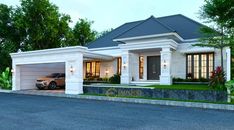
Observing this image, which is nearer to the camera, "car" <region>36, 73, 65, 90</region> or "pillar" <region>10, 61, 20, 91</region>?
"car" <region>36, 73, 65, 90</region>

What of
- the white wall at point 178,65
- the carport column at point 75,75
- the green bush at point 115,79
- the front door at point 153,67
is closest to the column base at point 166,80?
the white wall at point 178,65

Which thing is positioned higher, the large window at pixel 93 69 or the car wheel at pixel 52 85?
the large window at pixel 93 69

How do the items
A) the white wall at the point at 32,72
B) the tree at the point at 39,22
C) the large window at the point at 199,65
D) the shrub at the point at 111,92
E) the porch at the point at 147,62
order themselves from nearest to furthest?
the shrub at the point at 111,92 < the porch at the point at 147,62 < the large window at the point at 199,65 < the white wall at the point at 32,72 < the tree at the point at 39,22

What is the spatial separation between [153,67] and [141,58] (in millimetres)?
1420

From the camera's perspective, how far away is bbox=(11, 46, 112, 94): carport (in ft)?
65.0

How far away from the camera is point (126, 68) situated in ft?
75.4

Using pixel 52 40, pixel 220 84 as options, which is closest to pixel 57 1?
pixel 52 40

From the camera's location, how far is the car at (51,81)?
2378cm

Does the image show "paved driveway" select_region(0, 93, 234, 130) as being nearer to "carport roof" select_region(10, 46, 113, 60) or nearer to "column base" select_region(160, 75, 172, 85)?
"carport roof" select_region(10, 46, 113, 60)

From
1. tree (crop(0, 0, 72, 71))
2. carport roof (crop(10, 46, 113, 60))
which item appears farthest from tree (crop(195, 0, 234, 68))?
tree (crop(0, 0, 72, 71))

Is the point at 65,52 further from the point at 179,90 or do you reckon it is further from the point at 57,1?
the point at 57,1

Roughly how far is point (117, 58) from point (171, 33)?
7.32 m

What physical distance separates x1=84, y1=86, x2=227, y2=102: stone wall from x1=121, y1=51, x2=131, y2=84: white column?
4271mm

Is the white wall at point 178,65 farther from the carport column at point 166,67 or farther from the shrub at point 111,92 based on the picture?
the shrub at point 111,92
